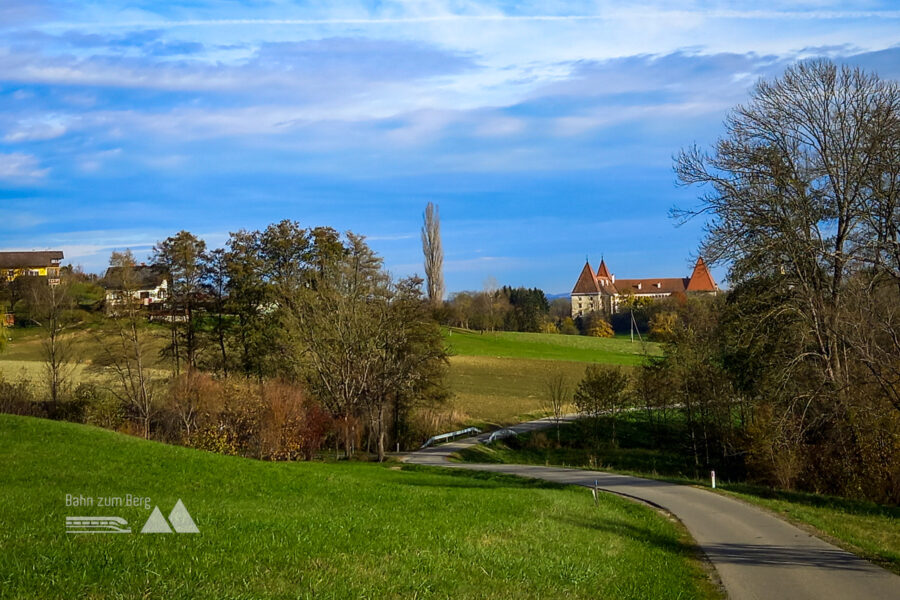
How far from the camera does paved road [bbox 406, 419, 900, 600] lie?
10.6 metres

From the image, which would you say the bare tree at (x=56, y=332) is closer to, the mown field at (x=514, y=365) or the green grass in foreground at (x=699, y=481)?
the green grass in foreground at (x=699, y=481)

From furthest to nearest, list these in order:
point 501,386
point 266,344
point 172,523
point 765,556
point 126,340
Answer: point 501,386 < point 266,344 < point 126,340 < point 765,556 < point 172,523

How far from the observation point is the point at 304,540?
391 inches

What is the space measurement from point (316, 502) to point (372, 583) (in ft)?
24.9

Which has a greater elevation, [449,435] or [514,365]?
[514,365]

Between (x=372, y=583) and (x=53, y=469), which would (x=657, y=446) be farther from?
(x=372, y=583)

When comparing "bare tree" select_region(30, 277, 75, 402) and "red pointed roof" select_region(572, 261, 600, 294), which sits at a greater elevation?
"red pointed roof" select_region(572, 261, 600, 294)

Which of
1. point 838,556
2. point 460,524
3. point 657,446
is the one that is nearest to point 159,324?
point 657,446

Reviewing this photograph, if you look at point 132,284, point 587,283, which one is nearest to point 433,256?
point 132,284

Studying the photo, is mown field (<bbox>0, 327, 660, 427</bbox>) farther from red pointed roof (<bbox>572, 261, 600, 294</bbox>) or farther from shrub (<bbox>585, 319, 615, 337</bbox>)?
red pointed roof (<bbox>572, 261, 600, 294</bbox>)

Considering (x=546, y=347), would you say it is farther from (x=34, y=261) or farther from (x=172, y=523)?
(x=172, y=523)

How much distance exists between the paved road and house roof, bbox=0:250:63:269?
80029mm

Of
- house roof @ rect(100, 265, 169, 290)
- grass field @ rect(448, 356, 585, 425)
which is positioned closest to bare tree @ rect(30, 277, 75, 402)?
house roof @ rect(100, 265, 169, 290)

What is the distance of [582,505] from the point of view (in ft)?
60.8
